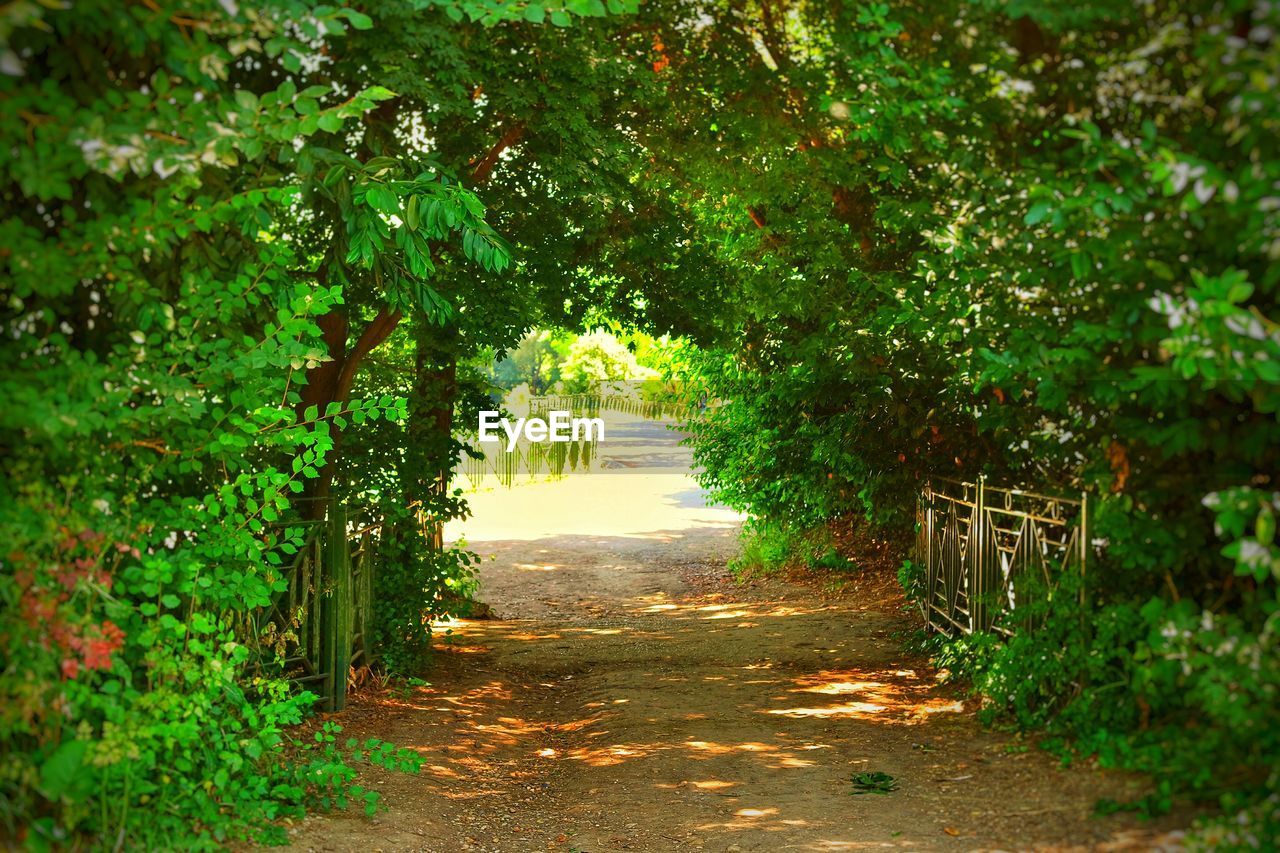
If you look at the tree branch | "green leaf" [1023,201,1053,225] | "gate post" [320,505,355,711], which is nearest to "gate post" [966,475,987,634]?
"green leaf" [1023,201,1053,225]

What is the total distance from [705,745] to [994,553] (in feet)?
9.09

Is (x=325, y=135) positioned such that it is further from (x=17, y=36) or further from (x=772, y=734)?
(x=772, y=734)

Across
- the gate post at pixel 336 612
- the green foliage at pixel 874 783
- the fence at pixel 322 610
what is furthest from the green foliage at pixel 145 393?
the green foliage at pixel 874 783

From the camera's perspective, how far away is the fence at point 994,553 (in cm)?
690

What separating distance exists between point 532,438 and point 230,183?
27.4m

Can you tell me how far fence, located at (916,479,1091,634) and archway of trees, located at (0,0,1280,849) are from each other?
0.67ft

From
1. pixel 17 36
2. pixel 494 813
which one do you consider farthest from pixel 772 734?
pixel 17 36

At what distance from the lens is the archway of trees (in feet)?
14.8

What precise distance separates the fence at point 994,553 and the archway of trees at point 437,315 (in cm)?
20

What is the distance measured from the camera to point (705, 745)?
8109mm

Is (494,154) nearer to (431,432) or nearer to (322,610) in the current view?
(431,432)

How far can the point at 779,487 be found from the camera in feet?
52.5

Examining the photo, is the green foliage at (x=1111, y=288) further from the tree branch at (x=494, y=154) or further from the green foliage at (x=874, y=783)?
the tree branch at (x=494, y=154)

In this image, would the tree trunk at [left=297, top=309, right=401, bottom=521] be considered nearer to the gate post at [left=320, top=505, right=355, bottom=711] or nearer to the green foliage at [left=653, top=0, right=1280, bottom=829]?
the gate post at [left=320, top=505, right=355, bottom=711]
